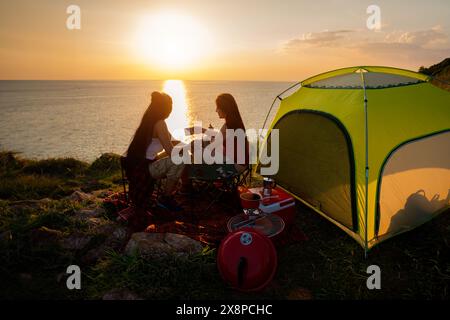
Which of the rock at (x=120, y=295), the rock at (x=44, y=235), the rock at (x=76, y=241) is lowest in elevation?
the rock at (x=120, y=295)

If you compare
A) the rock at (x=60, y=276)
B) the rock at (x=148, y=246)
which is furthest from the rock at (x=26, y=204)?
the rock at (x=148, y=246)

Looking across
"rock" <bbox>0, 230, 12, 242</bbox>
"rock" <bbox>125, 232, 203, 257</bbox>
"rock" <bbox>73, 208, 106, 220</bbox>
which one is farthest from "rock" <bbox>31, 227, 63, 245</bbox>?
"rock" <bbox>125, 232, 203, 257</bbox>

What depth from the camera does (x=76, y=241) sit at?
4.35 meters

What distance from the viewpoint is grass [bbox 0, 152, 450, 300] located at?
3564 millimetres

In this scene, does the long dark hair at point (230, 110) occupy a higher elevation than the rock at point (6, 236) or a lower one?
higher

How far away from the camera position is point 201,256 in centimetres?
400

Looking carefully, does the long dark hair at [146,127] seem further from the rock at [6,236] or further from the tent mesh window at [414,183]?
the tent mesh window at [414,183]

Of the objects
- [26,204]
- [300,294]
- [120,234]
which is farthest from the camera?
[26,204]

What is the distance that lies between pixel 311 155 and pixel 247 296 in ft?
8.63

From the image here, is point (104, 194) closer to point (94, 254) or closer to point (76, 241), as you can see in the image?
point (76, 241)

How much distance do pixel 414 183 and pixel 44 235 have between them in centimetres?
546

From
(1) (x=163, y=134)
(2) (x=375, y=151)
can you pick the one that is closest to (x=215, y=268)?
(1) (x=163, y=134)

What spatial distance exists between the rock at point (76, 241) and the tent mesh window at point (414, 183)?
4.18 meters

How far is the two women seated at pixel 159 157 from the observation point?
481 centimetres
